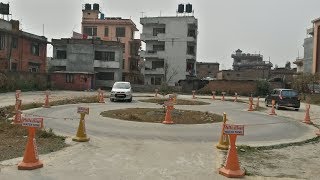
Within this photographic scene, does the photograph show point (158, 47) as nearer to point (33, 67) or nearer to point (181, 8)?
point (181, 8)

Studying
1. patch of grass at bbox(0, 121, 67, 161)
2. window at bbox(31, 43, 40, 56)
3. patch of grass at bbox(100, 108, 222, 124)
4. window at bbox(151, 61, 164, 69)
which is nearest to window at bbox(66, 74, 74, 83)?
window at bbox(31, 43, 40, 56)

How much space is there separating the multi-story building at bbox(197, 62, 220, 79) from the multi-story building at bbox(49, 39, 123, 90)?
4092cm

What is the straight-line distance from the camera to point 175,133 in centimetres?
1438

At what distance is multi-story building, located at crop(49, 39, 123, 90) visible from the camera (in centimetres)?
6059

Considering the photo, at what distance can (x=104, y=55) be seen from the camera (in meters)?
61.9

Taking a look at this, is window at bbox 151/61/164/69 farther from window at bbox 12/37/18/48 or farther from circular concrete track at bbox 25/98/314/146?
circular concrete track at bbox 25/98/314/146

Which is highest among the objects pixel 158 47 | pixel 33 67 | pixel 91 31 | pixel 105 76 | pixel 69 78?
pixel 91 31

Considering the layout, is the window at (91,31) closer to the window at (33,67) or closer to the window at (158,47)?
the window at (158,47)

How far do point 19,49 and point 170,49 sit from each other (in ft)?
93.1

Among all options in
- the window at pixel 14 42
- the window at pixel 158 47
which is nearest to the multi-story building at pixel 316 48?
the window at pixel 158 47

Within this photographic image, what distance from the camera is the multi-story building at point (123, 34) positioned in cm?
7238

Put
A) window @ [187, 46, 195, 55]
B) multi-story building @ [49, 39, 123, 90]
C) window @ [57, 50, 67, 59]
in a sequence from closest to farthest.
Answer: multi-story building @ [49, 39, 123, 90], window @ [57, 50, 67, 59], window @ [187, 46, 195, 55]

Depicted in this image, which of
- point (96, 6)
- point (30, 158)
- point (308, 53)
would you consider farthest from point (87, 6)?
point (30, 158)

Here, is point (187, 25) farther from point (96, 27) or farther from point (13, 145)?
point (13, 145)
